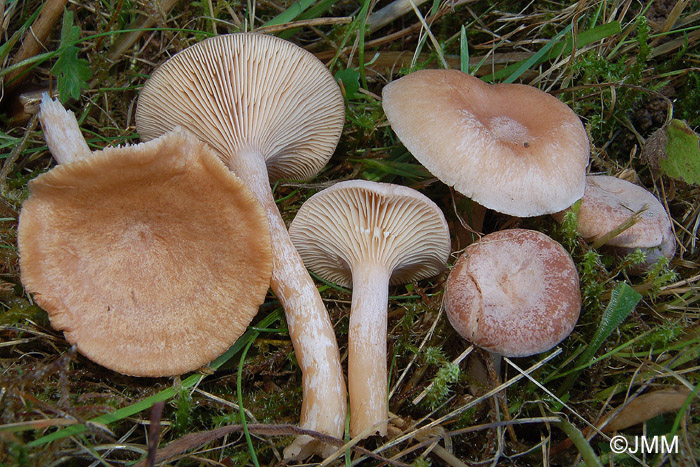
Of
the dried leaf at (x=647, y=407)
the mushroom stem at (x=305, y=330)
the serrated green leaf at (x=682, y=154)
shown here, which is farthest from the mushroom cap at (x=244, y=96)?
the dried leaf at (x=647, y=407)

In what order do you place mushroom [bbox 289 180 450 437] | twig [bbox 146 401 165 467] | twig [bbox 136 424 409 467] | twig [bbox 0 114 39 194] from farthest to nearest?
twig [bbox 0 114 39 194], mushroom [bbox 289 180 450 437], twig [bbox 136 424 409 467], twig [bbox 146 401 165 467]

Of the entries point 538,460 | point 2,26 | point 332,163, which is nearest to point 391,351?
point 538,460

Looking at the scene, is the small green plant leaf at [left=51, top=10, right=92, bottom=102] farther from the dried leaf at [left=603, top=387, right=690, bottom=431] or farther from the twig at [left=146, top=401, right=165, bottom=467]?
the dried leaf at [left=603, top=387, right=690, bottom=431]

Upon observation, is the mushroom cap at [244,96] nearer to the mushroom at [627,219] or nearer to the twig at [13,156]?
the twig at [13,156]

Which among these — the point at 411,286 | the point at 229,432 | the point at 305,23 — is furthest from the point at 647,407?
the point at 305,23

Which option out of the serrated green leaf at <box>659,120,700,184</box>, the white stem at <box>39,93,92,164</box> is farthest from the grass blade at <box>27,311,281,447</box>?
the serrated green leaf at <box>659,120,700,184</box>

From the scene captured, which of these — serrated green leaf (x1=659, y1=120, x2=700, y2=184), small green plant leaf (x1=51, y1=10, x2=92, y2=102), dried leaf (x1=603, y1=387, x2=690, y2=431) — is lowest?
dried leaf (x1=603, y1=387, x2=690, y2=431)

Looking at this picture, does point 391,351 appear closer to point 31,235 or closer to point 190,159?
point 190,159

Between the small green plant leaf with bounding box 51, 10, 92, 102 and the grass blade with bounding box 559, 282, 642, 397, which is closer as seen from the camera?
the grass blade with bounding box 559, 282, 642, 397
